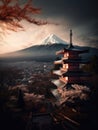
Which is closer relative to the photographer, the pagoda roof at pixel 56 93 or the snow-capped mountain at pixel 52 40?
the pagoda roof at pixel 56 93

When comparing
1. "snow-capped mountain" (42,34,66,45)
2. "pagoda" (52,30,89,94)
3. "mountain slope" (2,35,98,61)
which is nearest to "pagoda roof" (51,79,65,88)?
"pagoda" (52,30,89,94)

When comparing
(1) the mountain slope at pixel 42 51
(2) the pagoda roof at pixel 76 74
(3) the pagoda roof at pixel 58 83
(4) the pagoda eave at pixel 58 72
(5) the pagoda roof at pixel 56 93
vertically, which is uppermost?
(1) the mountain slope at pixel 42 51

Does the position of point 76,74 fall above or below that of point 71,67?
below

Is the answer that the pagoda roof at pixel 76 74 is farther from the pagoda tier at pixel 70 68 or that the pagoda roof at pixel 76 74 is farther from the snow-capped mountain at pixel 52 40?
the snow-capped mountain at pixel 52 40

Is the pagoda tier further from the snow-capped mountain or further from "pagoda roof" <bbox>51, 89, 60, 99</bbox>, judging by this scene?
the snow-capped mountain

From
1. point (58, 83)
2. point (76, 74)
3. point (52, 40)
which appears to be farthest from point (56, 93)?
point (52, 40)

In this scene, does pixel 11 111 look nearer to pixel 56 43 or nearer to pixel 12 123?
pixel 12 123

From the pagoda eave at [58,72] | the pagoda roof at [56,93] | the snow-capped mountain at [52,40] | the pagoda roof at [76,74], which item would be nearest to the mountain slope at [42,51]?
the snow-capped mountain at [52,40]

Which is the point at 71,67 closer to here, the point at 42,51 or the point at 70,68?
the point at 70,68

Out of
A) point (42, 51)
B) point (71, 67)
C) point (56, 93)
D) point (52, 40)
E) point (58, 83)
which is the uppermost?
point (52, 40)
